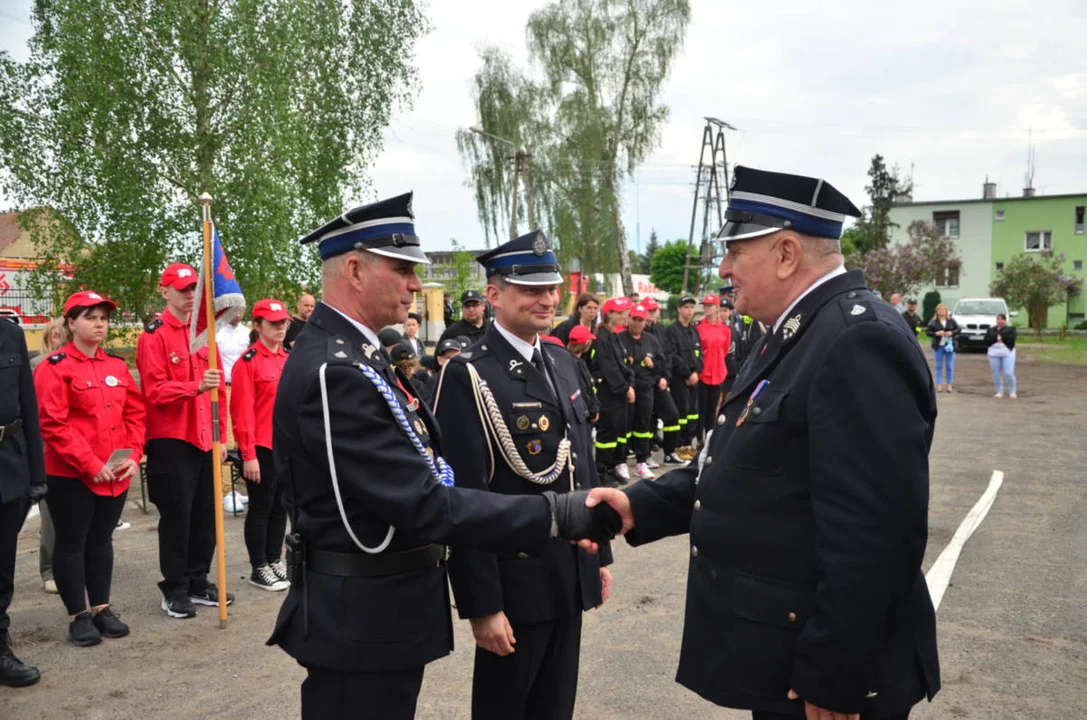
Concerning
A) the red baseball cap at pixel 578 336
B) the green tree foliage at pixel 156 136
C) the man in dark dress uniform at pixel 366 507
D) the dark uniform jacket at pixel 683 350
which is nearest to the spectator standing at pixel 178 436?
the man in dark dress uniform at pixel 366 507

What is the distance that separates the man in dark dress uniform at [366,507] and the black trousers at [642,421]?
27.1 feet

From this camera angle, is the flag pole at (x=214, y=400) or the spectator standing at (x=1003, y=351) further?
the spectator standing at (x=1003, y=351)

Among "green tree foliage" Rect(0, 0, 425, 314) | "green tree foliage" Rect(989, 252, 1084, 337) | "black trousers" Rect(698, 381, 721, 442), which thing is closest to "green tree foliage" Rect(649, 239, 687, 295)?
"green tree foliage" Rect(989, 252, 1084, 337)

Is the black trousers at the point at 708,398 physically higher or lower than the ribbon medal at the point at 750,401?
lower

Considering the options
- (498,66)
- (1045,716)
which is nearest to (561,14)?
(498,66)

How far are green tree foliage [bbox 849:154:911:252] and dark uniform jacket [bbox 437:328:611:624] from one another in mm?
59500

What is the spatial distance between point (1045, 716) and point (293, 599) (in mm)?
3536

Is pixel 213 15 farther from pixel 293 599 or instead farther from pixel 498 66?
pixel 498 66

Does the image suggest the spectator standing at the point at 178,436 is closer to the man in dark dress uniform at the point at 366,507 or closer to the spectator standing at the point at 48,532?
the spectator standing at the point at 48,532

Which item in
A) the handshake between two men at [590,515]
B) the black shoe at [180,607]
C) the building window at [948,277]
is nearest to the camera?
the handshake between two men at [590,515]

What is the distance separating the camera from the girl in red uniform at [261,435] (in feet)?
20.7

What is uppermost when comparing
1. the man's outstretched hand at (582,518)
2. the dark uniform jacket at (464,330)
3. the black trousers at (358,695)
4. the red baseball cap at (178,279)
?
the red baseball cap at (178,279)

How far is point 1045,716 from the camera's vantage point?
4066mm

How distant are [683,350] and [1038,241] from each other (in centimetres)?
5532
